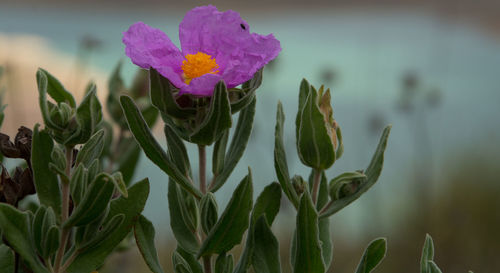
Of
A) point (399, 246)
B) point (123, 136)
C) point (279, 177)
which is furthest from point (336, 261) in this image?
point (279, 177)

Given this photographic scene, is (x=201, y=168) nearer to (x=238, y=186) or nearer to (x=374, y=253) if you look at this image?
(x=238, y=186)

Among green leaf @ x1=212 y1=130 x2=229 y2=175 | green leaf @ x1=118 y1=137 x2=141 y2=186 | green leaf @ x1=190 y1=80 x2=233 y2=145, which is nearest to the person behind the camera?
green leaf @ x1=190 y1=80 x2=233 y2=145

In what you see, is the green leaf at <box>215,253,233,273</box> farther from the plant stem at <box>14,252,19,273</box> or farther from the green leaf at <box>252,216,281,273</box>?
the plant stem at <box>14,252,19,273</box>

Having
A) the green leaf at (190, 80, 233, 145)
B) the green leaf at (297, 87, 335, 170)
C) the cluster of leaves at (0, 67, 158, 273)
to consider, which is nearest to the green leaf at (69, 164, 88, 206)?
the cluster of leaves at (0, 67, 158, 273)

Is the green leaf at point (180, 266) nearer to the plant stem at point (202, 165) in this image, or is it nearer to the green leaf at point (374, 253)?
the plant stem at point (202, 165)

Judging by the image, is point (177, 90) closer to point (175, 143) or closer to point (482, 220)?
point (175, 143)

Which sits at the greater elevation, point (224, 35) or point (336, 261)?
point (224, 35)
